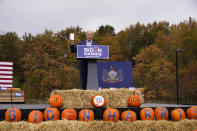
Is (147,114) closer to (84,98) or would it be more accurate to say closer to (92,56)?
(84,98)

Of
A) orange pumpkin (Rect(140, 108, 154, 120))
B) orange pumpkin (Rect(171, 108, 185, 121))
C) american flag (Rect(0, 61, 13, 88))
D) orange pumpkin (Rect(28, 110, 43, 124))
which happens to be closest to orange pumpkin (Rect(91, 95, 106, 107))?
orange pumpkin (Rect(140, 108, 154, 120))

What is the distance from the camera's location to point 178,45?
3045 centimetres

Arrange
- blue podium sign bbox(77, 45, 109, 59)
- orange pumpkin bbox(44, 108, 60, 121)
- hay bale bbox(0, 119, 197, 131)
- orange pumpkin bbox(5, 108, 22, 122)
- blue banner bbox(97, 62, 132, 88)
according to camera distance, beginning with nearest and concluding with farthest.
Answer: hay bale bbox(0, 119, 197, 131) → orange pumpkin bbox(5, 108, 22, 122) → orange pumpkin bbox(44, 108, 60, 121) → blue podium sign bbox(77, 45, 109, 59) → blue banner bbox(97, 62, 132, 88)

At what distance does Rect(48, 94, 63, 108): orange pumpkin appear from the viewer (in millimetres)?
6832

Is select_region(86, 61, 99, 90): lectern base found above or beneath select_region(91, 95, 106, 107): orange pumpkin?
above

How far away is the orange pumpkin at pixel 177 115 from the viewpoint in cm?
657

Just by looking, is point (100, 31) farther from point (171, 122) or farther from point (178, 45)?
point (171, 122)

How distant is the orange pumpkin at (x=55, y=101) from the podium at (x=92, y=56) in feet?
4.99

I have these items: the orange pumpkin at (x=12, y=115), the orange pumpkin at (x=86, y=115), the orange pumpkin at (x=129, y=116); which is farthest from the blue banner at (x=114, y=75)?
the orange pumpkin at (x=12, y=115)

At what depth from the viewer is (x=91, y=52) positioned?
8078 millimetres

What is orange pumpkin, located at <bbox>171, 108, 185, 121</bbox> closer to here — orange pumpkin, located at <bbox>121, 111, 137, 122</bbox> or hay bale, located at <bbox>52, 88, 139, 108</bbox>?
orange pumpkin, located at <bbox>121, 111, 137, 122</bbox>

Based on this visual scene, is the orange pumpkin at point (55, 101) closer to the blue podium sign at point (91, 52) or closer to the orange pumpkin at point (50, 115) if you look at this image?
the orange pumpkin at point (50, 115)

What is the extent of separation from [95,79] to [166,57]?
22617 millimetres

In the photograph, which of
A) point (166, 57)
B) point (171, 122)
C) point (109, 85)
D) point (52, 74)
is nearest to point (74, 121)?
point (171, 122)
